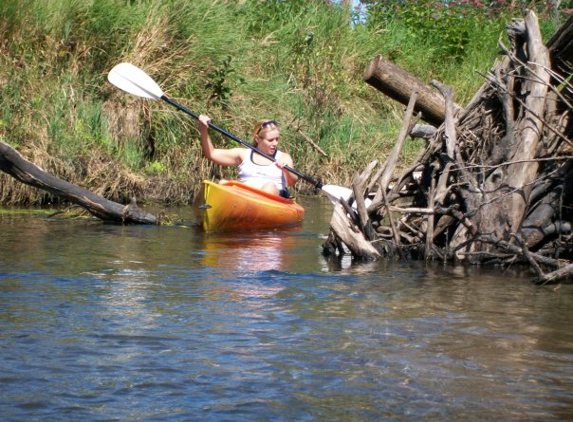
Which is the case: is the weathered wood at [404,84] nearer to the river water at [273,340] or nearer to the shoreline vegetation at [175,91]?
the river water at [273,340]

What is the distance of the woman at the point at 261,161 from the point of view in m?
11.8

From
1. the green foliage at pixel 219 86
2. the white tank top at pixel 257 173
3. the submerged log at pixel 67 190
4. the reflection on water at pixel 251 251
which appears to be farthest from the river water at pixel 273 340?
the green foliage at pixel 219 86

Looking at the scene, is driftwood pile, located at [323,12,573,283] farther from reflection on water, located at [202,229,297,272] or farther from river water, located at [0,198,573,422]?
reflection on water, located at [202,229,297,272]

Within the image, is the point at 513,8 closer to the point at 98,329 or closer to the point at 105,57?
the point at 105,57

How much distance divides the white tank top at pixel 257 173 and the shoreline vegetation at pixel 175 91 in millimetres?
1422

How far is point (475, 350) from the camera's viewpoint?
577 cm

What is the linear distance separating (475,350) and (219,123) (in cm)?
855

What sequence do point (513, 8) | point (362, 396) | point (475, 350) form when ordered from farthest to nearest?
point (513, 8), point (475, 350), point (362, 396)

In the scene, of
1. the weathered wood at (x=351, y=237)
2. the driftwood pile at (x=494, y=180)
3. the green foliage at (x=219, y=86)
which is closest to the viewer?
the driftwood pile at (x=494, y=180)

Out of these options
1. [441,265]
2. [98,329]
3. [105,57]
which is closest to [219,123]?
[105,57]

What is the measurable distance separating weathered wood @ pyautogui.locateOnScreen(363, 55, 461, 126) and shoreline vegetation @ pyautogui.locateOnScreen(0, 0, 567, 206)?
428 cm

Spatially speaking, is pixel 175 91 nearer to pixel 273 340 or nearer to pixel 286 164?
pixel 286 164

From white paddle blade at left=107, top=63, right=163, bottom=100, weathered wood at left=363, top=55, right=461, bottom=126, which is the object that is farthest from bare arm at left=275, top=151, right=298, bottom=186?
weathered wood at left=363, top=55, right=461, bottom=126

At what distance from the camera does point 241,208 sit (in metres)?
11.1
